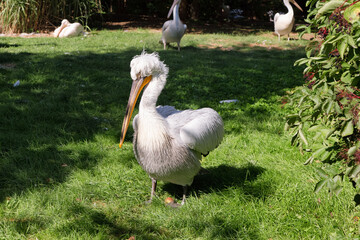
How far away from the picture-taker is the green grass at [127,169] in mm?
3131

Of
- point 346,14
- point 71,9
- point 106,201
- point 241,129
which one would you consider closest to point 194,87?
point 241,129

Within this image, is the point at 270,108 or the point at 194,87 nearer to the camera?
the point at 270,108

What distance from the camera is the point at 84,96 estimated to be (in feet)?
20.9

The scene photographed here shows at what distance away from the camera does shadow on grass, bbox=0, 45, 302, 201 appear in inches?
164

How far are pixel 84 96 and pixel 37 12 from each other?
8.83 m

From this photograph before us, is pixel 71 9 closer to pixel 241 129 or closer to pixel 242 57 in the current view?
pixel 242 57

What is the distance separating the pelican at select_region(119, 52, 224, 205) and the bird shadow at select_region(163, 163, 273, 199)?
39cm

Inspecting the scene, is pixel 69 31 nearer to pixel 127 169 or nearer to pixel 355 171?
pixel 127 169

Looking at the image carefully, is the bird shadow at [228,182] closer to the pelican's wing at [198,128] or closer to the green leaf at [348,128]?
the pelican's wing at [198,128]

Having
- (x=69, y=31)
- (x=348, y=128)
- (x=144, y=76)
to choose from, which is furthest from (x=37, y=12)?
(x=348, y=128)

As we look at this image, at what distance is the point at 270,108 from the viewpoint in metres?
6.05

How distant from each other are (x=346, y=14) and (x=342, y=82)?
59 cm

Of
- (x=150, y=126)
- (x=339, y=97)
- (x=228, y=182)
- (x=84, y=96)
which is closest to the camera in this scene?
(x=339, y=97)

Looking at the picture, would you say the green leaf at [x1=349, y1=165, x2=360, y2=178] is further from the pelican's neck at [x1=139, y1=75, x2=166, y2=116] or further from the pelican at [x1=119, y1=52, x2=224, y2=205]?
the pelican's neck at [x1=139, y1=75, x2=166, y2=116]
